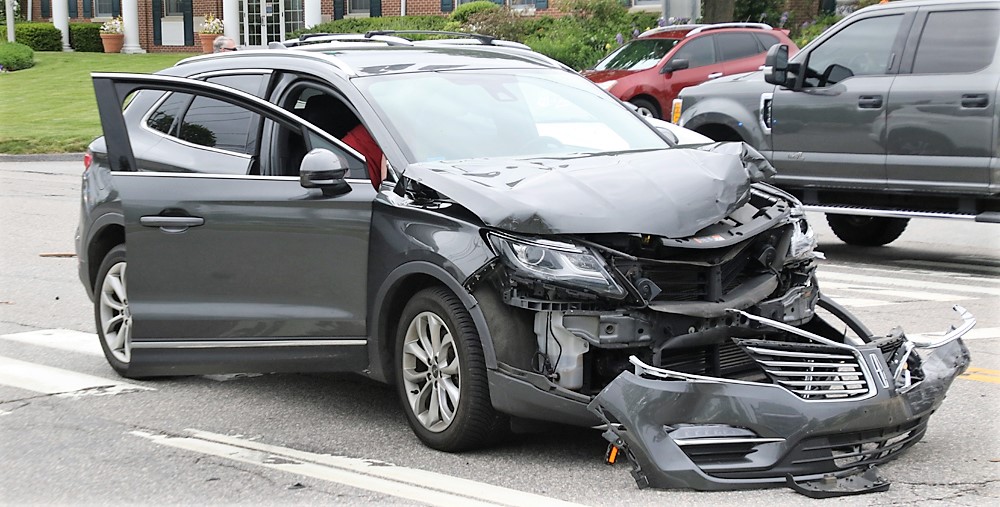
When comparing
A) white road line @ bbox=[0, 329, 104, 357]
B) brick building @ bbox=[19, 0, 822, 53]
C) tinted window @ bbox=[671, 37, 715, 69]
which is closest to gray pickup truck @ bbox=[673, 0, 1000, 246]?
white road line @ bbox=[0, 329, 104, 357]

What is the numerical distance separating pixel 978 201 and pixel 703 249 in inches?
259

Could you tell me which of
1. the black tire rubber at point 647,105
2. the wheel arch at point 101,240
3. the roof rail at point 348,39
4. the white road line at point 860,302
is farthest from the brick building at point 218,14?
the wheel arch at point 101,240

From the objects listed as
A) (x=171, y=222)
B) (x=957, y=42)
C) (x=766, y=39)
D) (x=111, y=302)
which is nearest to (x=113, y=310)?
(x=111, y=302)

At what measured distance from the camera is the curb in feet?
77.0

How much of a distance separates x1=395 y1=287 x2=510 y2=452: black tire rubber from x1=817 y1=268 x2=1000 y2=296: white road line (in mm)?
5476

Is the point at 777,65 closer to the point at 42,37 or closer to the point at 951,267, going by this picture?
the point at 951,267

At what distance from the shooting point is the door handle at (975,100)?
10664mm

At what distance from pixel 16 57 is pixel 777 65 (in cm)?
3478

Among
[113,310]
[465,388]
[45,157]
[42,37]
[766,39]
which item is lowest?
[45,157]

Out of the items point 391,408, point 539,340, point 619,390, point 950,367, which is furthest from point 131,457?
point 950,367

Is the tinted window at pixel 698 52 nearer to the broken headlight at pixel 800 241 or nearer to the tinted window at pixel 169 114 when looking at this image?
the tinted window at pixel 169 114

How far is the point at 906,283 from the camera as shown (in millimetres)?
10289

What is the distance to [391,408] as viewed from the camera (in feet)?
21.1

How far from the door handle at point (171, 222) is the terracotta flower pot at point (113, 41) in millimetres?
41950
